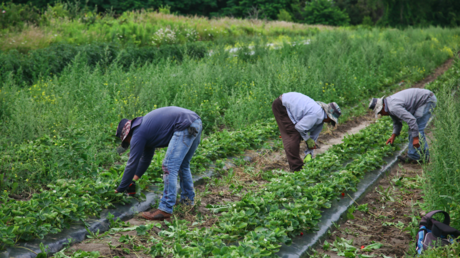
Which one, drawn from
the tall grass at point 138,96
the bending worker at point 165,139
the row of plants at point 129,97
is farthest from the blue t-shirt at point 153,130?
the tall grass at point 138,96

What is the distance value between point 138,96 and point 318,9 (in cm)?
3783

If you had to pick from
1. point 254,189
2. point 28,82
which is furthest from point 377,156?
point 28,82

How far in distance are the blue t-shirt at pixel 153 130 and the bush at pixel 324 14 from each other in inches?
1573

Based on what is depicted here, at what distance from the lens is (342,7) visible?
45781mm

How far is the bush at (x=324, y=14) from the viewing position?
4116 cm

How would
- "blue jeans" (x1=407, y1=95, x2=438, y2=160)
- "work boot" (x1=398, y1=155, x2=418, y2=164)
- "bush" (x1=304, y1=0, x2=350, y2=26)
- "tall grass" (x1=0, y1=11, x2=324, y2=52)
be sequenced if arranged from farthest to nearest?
"bush" (x1=304, y1=0, x2=350, y2=26)
"tall grass" (x1=0, y1=11, x2=324, y2=52)
"work boot" (x1=398, y1=155, x2=418, y2=164)
"blue jeans" (x1=407, y1=95, x2=438, y2=160)

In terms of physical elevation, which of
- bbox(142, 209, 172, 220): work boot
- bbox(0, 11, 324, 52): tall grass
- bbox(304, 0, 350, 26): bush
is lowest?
bbox(142, 209, 172, 220): work boot

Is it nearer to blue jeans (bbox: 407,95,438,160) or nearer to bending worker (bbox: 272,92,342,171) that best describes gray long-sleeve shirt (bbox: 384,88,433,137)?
blue jeans (bbox: 407,95,438,160)

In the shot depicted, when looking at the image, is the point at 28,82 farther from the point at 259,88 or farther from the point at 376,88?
the point at 376,88

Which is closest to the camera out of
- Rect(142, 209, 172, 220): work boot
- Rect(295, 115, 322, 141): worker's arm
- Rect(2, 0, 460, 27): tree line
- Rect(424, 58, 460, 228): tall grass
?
Rect(424, 58, 460, 228): tall grass

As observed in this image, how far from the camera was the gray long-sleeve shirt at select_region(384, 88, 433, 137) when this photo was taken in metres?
6.39

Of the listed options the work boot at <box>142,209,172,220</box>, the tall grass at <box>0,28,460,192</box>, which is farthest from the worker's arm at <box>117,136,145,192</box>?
the tall grass at <box>0,28,460,192</box>

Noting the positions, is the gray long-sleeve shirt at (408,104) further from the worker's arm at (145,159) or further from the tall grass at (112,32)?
the tall grass at (112,32)

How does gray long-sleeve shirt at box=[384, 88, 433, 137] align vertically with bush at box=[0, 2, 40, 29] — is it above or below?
below
